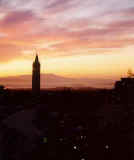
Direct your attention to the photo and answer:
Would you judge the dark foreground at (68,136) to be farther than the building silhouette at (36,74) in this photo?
No

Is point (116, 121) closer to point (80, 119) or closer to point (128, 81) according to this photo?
point (80, 119)

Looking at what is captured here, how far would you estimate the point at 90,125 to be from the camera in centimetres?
6831

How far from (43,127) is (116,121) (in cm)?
1909

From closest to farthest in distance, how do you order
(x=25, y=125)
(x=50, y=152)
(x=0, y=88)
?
(x=50, y=152)
(x=25, y=125)
(x=0, y=88)

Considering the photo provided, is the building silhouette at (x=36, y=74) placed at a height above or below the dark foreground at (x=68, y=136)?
above

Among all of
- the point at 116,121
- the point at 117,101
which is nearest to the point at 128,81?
the point at 117,101

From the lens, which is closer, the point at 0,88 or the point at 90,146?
the point at 90,146

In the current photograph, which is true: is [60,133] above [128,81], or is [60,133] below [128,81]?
below

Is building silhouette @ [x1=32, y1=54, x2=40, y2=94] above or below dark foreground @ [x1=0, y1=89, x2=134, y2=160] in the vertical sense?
above

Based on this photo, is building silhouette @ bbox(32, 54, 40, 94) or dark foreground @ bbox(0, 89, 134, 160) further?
building silhouette @ bbox(32, 54, 40, 94)

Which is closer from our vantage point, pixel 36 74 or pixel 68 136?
pixel 68 136

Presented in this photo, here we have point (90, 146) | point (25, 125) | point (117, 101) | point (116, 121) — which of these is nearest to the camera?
point (90, 146)

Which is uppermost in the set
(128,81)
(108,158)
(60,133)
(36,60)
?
(36,60)

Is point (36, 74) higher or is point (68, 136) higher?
point (36, 74)
